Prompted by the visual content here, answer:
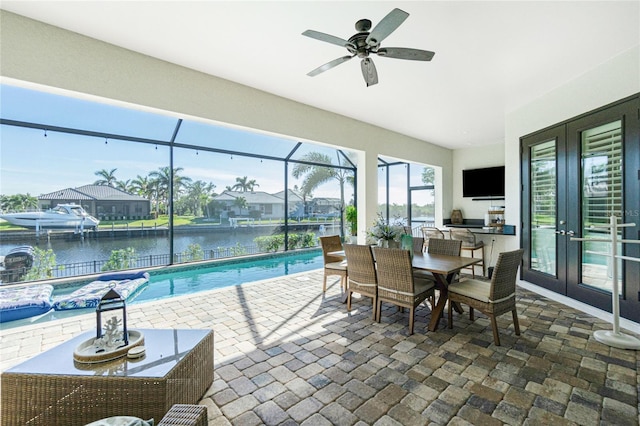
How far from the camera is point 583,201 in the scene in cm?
375

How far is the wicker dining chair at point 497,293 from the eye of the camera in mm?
2711

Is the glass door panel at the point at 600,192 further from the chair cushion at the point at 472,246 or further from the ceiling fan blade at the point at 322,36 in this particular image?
the ceiling fan blade at the point at 322,36

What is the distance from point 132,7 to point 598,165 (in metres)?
5.42

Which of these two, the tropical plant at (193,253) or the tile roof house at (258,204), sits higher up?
the tile roof house at (258,204)

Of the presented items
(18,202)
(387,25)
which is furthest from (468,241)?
(18,202)

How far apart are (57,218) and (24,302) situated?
150cm

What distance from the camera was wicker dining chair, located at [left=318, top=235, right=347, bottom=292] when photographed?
162 inches

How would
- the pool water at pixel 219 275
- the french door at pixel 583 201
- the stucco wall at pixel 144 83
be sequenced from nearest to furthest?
the stucco wall at pixel 144 83, the french door at pixel 583 201, the pool water at pixel 219 275

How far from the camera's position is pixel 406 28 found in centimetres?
287

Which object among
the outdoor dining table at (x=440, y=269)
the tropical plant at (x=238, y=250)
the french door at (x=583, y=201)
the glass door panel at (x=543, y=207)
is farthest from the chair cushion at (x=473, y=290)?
the tropical plant at (x=238, y=250)

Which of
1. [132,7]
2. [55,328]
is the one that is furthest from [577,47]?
[55,328]

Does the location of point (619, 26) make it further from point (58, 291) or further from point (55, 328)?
point (58, 291)

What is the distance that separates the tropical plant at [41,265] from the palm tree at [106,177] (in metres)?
1.30

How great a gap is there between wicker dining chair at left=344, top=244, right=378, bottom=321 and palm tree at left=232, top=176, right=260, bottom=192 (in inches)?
160
